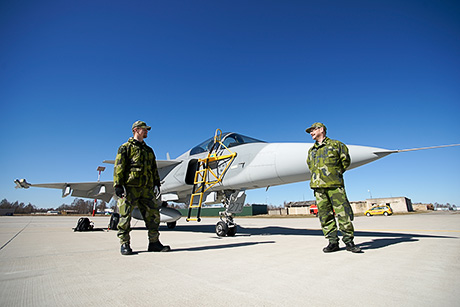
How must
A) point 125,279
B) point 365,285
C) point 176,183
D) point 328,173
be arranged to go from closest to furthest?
point 365,285 < point 125,279 < point 328,173 < point 176,183

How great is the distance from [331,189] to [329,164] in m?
0.40

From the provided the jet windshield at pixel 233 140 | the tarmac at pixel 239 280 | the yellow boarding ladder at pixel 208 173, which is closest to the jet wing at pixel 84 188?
the yellow boarding ladder at pixel 208 173

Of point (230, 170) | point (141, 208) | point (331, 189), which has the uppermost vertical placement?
point (230, 170)

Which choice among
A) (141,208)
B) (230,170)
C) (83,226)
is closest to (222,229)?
(230,170)

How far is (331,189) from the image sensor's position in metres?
3.73

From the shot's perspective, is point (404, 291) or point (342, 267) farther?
point (342, 267)

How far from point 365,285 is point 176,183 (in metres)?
6.68

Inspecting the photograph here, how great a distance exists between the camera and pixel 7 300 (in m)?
1.70

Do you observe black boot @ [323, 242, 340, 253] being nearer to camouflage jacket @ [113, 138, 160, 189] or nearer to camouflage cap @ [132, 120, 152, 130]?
camouflage jacket @ [113, 138, 160, 189]

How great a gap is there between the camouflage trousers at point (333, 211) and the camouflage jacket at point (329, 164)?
145 mm

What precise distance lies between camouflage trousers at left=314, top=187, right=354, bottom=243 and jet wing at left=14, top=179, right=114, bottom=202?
9.51 metres

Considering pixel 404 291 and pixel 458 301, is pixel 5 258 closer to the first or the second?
pixel 404 291

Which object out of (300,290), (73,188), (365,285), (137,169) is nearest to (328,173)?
(365,285)

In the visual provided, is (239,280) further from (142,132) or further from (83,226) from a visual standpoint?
(83,226)
